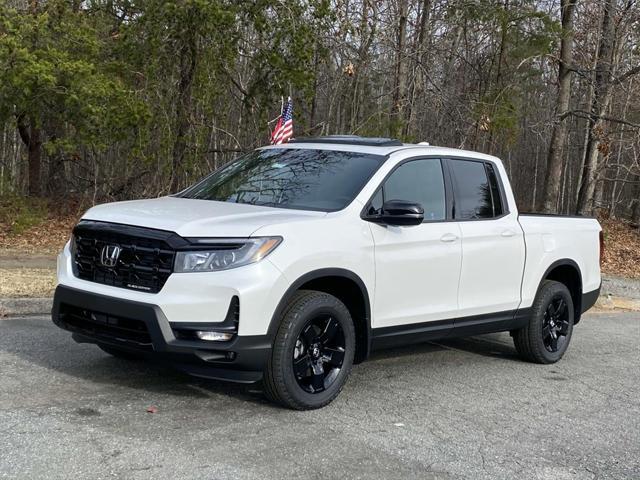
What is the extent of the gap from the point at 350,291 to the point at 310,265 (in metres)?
0.58

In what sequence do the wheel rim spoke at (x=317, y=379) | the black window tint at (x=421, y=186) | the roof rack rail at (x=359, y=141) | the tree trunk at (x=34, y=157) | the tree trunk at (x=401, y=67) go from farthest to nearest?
the tree trunk at (x=34, y=157)
the tree trunk at (x=401, y=67)
the roof rack rail at (x=359, y=141)
the black window tint at (x=421, y=186)
the wheel rim spoke at (x=317, y=379)

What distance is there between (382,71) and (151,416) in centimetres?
1757

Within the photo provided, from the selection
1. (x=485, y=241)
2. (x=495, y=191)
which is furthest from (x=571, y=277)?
(x=485, y=241)

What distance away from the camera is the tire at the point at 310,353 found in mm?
5090

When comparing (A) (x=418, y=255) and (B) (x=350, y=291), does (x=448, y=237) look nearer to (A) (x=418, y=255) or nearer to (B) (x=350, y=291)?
(A) (x=418, y=255)

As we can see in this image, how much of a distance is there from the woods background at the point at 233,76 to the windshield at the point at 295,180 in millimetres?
9788

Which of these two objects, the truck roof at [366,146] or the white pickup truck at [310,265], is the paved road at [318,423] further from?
the truck roof at [366,146]

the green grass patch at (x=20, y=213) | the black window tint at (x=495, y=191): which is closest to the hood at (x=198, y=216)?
the black window tint at (x=495, y=191)

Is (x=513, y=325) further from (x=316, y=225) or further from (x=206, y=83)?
(x=206, y=83)

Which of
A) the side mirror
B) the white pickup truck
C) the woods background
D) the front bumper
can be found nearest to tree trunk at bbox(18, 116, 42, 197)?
the woods background

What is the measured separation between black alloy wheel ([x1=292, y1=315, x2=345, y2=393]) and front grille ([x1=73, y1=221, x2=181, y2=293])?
106 cm

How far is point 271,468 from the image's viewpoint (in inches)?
167

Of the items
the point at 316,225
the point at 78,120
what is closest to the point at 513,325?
the point at 316,225

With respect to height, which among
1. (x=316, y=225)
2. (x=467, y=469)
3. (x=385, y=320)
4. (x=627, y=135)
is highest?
(x=627, y=135)
